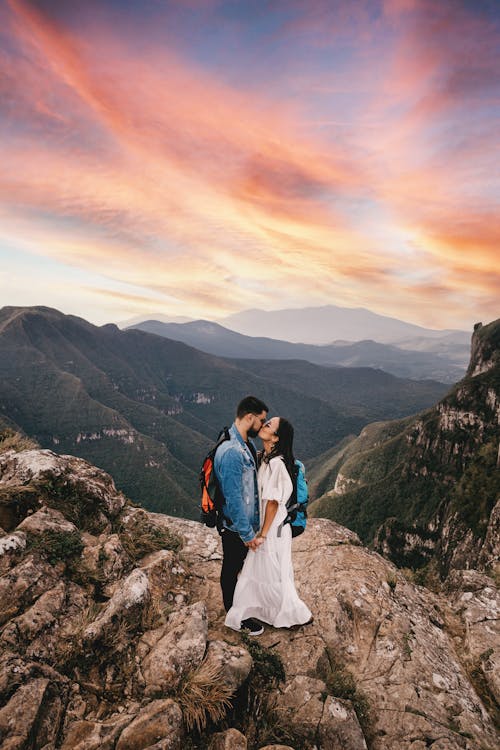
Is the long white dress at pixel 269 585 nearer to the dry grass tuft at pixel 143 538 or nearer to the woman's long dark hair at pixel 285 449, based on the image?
the woman's long dark hair at pixel 285 449

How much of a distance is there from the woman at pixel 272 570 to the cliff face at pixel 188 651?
11.6 inches

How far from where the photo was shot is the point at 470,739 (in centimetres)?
415

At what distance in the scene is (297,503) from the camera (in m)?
5.88

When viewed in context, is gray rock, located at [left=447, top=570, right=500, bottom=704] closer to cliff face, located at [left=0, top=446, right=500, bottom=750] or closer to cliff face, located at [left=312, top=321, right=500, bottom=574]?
cliff face, located at [left=0, top=446, right=500, bottom=750]

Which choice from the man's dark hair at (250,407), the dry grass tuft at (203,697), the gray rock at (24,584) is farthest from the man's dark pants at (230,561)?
the gray rock at (24,584)

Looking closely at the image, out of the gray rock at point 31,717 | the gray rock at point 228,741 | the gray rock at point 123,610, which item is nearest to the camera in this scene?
the gray rock at point 31,717

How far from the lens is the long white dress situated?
5.82 m

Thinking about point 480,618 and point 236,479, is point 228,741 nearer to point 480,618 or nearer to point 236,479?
point 236,479

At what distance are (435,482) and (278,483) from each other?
11964cm

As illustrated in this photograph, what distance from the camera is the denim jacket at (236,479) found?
531 centimetres

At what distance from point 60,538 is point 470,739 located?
251 inches

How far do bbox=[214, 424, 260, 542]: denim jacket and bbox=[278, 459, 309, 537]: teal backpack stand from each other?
29.3 inches

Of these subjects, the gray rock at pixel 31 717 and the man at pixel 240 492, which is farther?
the man at pixel 240 492

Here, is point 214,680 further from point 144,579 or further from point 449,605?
point 449,605
